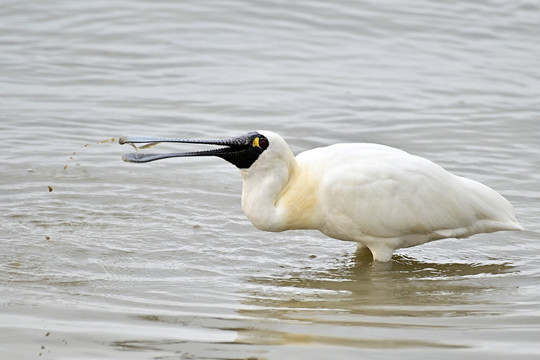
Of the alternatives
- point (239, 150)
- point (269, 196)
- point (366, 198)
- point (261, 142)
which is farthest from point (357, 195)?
point (239, 150)

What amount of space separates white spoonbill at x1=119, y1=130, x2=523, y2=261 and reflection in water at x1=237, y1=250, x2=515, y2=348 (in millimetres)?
285

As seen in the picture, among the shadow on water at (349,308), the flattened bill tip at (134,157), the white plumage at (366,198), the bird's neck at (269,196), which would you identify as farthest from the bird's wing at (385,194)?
Result: the flattened bill tip at (134,157)

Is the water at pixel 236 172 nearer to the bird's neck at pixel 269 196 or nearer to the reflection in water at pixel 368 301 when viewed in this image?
the reflection in water at pixel 368 301

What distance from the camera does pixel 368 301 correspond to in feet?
22.8

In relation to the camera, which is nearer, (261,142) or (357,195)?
(261,142)

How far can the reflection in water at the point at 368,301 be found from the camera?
5867mm

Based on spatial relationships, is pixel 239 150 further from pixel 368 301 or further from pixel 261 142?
pixel 368 301

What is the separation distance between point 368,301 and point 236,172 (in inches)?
140

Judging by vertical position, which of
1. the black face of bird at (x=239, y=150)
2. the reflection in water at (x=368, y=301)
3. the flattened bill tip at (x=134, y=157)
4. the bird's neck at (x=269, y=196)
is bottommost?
the reflection in water at (x=368, y=301)

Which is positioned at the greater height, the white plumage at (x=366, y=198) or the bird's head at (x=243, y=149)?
the bird's head at (x=243, y=149)

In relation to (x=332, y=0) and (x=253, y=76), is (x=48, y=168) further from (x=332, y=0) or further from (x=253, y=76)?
(x=332, y=0)

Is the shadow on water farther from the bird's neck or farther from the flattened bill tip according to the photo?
the flattened bill tip

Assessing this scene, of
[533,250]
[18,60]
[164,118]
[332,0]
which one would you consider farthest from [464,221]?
[332,0]

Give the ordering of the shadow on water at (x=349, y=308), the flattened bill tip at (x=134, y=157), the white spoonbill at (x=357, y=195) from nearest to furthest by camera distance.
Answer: the shadow on water at (x=349, y=308) → the flattened bill tip at (x=134, y=157) → the white spoonbill at (x=357, y=195)
